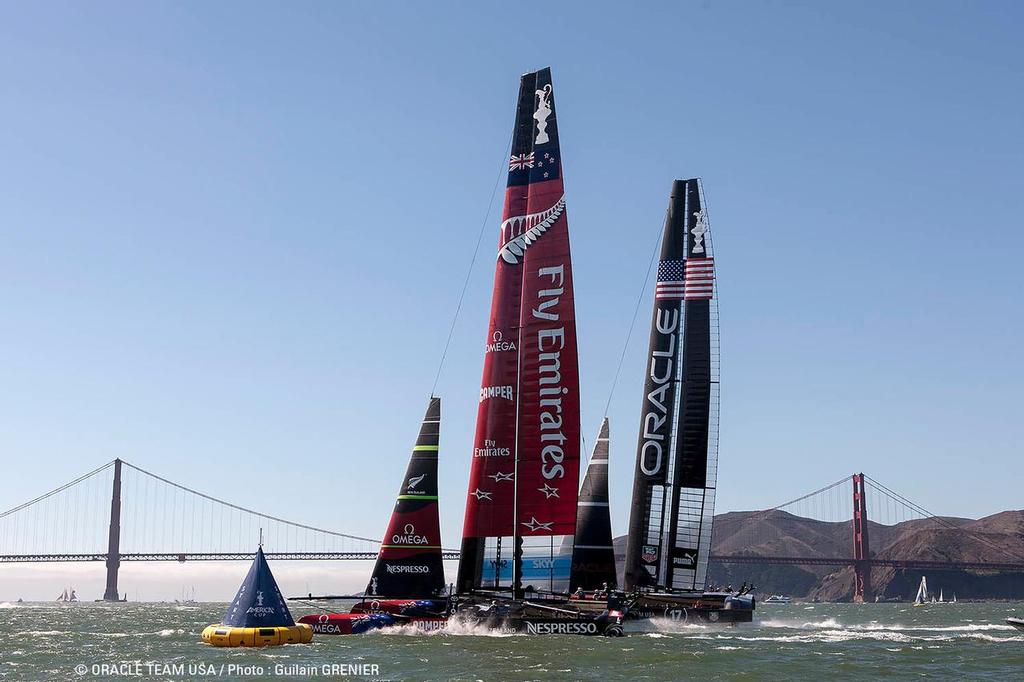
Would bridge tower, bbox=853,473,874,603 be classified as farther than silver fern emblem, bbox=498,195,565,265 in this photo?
Yes

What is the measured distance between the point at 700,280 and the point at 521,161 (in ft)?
27.2

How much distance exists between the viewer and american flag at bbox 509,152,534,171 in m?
30.2

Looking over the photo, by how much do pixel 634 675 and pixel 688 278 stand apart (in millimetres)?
16938

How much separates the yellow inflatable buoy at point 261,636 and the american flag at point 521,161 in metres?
12.0

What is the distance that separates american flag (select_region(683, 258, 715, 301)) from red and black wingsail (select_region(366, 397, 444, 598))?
926 cm

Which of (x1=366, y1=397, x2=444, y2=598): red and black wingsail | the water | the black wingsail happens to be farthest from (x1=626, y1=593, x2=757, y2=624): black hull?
(x1=366, y1=397, x2=444, y2=598): red and black wingsail

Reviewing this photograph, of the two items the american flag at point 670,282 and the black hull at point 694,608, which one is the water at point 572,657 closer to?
the black hull at point 694,608

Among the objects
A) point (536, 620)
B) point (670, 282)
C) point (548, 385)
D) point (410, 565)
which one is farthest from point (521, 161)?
point (536, 620)

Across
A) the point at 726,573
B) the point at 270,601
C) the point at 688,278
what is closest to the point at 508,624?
the point at 270,601

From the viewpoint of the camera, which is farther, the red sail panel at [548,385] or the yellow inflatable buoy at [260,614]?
the red sail panel at [548,385]

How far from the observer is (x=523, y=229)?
29781 mm

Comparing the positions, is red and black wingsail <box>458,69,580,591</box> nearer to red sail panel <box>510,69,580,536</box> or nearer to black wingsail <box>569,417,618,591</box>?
red sail panel <box>510,69,580,536</box>

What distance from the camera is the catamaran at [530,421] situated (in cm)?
2877

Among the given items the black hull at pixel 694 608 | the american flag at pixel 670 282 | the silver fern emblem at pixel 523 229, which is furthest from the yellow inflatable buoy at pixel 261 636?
the american flag at pixel 670 282
